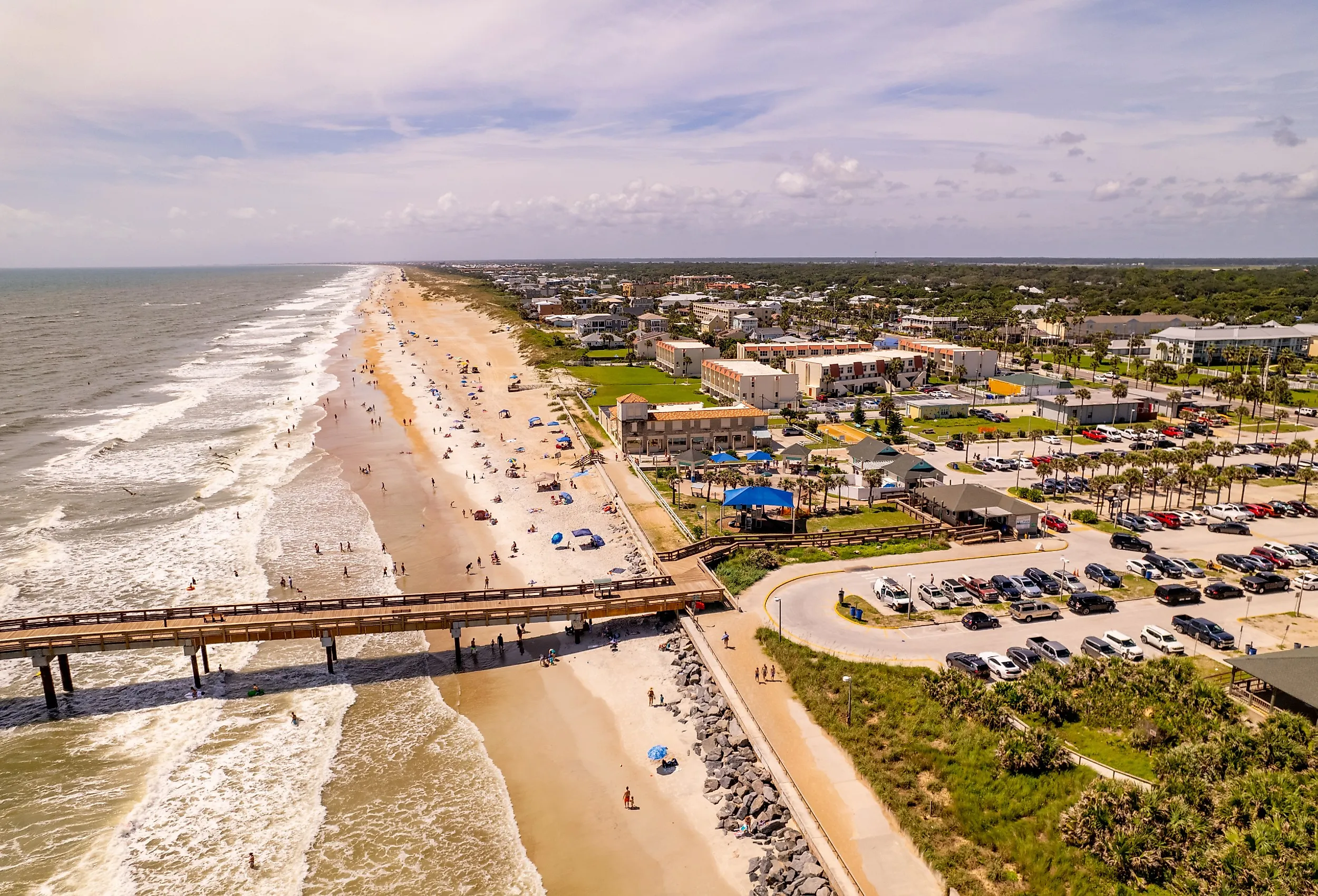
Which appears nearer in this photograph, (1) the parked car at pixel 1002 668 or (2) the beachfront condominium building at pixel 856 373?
(1) the parked car at pixel 1002 668

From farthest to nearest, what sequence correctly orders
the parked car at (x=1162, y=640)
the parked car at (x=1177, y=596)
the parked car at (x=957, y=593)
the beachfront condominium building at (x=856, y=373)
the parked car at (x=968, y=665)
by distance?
1. the beachfront condominium building at (x=856, y=373)
2. the parked car at (x=957, y=593)
3. the parked car at (x=1177, y=596)
4. the parked car at (x=1162, y=640)
5. the parked car at (x=968, y=665)

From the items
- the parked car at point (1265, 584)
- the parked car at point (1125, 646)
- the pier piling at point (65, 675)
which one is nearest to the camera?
the parked car at point (1125, 646)

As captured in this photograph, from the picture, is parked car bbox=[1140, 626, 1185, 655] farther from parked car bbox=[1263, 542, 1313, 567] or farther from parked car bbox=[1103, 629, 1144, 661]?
parked car bbox=[1263, 542, 1313, 567]

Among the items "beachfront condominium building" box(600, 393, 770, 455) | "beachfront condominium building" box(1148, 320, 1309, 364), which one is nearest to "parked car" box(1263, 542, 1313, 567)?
"beachfront condominium building" box(600, 393, 770, 455)

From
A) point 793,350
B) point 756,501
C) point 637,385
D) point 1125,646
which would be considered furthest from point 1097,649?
point 793,350

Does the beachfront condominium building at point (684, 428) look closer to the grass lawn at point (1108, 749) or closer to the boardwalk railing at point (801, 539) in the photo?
the boardwalk railing at point (801, 539)

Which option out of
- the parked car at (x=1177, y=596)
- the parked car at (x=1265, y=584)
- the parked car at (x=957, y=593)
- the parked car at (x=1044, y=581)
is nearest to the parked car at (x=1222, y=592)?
the parked car at (x=1265, y=584)
